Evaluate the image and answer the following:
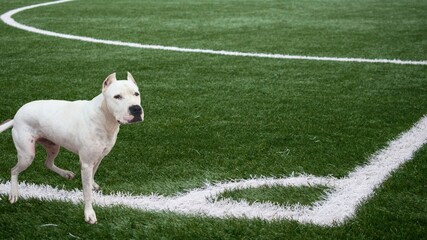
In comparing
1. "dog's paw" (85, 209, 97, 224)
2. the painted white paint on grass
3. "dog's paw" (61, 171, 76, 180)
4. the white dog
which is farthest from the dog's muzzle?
"dog's paw" (61, 171, 76, 180)

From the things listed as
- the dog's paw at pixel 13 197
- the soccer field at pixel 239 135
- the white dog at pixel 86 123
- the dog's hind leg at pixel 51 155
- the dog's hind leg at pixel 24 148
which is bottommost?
the soccer field at pixel 239 135

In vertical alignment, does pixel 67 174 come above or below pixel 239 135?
above

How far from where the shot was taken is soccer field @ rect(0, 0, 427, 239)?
2850mm

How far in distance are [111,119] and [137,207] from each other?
609 millimetres

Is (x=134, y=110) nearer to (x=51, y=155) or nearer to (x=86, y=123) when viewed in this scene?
(x=86, y=123)

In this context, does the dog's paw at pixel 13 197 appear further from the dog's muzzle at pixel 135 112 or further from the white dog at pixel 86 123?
the dog's muzzle at pixel 135 112

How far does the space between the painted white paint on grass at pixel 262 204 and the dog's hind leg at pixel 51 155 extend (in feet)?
0.32

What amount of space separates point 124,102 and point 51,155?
861 mm

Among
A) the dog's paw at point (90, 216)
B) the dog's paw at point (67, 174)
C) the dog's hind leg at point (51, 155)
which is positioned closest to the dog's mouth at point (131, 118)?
the dog's paw at point (90, 216)

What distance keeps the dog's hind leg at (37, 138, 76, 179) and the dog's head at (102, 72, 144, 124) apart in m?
0.63

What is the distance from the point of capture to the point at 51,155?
10.3 ft

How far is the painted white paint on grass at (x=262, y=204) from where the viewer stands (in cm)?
293

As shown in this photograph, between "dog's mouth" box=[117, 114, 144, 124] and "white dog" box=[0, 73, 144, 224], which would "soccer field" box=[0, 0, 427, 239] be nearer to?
"white dog" box=[0, 73, 144, 224]

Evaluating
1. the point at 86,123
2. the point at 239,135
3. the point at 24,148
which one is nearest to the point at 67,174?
the point at 24,148
